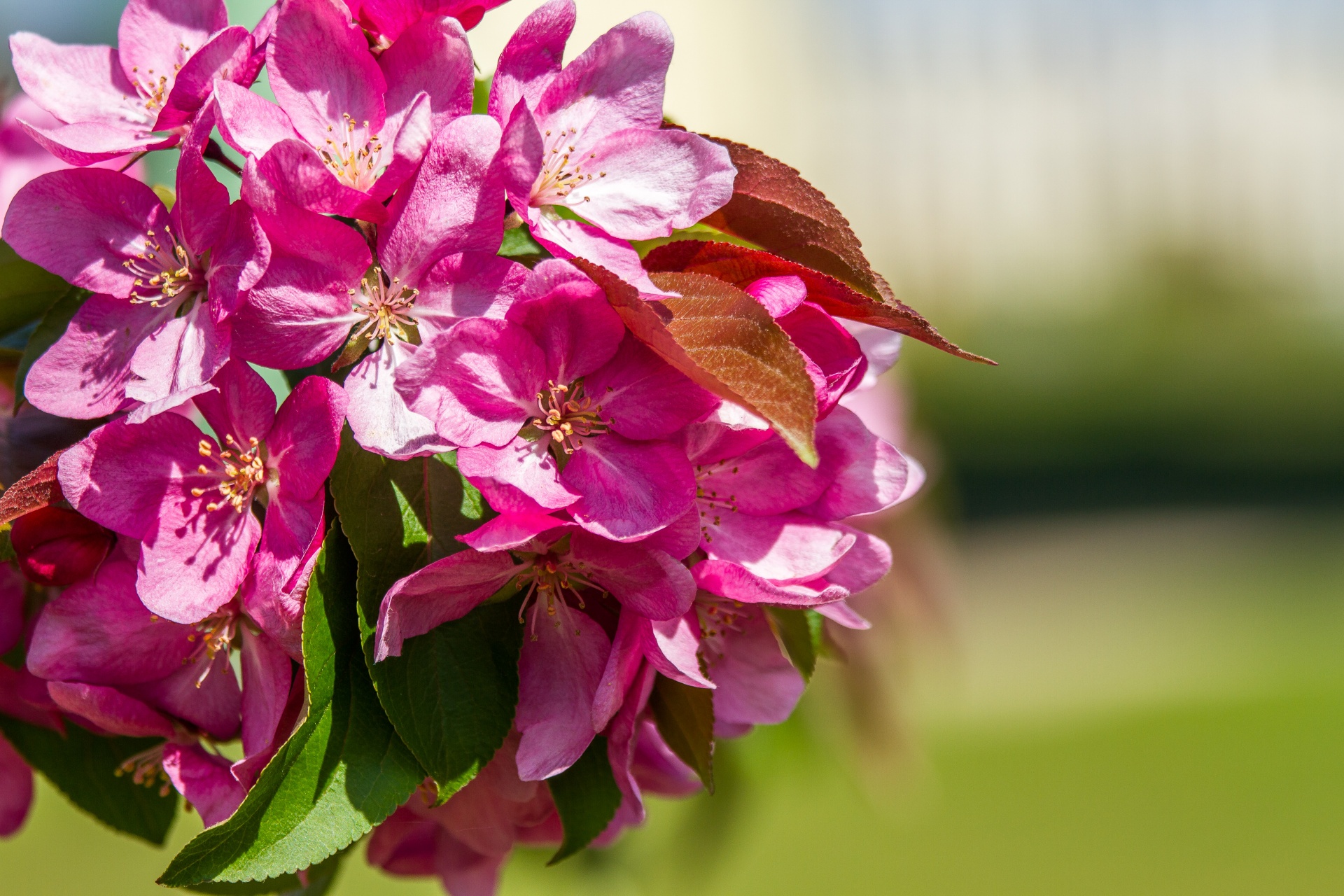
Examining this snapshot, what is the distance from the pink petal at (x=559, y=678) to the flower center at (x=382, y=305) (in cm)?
17

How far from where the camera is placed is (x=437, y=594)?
60 cm

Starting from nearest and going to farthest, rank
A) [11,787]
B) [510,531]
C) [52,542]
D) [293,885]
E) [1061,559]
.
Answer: [510,531], [52,542], [293,885], [11,787], [1061,559]

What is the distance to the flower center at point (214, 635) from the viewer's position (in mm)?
658

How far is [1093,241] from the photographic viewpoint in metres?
14.6

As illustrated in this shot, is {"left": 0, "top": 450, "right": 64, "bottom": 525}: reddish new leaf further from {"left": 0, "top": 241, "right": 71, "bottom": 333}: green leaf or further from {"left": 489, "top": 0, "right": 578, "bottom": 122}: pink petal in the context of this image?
{"left": 489, "top": 0, "right": 578, "bottom": 122}: pink petal

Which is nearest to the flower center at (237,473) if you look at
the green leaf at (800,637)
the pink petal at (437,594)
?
the pink petal at (437,594)

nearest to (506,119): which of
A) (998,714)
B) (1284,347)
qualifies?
(998,714)

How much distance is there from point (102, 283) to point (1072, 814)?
16.7 ft

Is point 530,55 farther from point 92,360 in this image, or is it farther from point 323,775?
point 323,775

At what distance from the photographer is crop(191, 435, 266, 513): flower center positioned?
0.62 m

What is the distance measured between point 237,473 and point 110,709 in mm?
169

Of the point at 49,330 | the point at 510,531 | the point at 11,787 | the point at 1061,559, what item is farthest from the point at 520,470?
the point at 1061,559

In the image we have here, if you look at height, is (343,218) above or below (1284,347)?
above

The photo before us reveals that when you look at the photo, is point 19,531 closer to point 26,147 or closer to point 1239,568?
point 26,147
